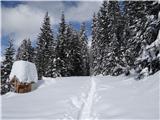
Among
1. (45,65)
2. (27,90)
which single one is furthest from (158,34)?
(45,65)

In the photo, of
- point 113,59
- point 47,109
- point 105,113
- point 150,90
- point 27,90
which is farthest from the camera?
point 113,59

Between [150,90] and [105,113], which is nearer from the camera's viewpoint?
[105,113]

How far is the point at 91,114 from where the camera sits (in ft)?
38.8

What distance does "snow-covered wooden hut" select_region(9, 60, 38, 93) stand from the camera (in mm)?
25109

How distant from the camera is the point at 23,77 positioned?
25484 millimetres

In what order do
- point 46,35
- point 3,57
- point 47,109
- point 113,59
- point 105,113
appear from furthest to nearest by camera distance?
point 46,35
point 3,57
point 113,59
point 47,109
point 105,113

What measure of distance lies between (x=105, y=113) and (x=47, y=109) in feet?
9.48

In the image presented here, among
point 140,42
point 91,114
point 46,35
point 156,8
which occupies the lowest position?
point 91,114

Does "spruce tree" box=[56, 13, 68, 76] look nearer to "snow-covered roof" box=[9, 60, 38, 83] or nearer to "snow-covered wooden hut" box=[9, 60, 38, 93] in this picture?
"snow-covered roof" box=[9, 60, 38, 83]

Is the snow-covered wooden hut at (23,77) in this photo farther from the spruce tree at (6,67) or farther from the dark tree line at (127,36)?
the spruce tree at (6,67)

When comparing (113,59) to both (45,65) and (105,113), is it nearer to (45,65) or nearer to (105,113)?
(45,65)

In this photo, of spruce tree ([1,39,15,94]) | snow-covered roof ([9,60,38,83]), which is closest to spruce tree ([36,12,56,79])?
spruce tree ([1,39,15,94])

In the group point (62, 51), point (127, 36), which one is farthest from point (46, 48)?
point (127, 36)

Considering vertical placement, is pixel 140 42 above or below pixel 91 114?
above
